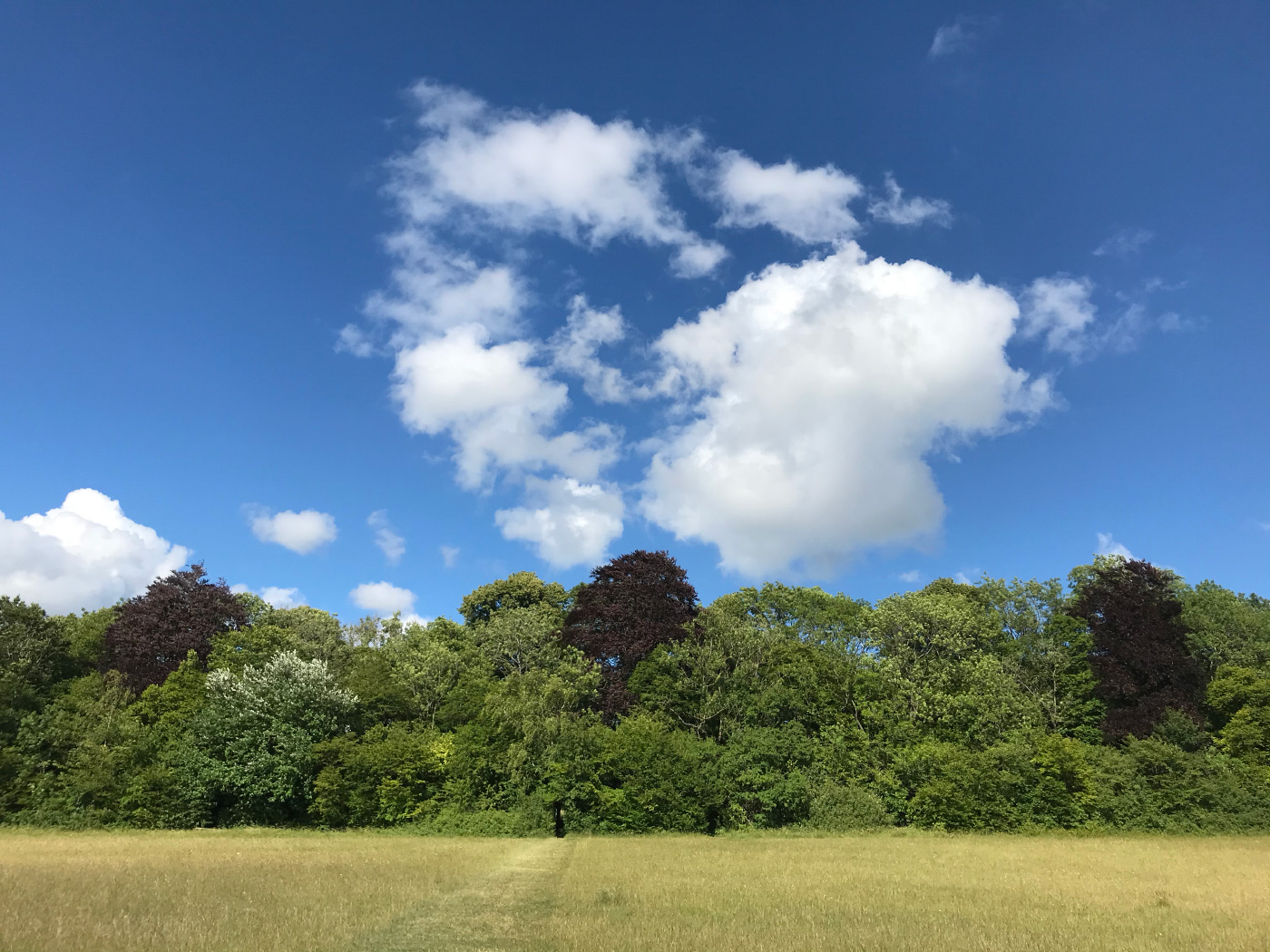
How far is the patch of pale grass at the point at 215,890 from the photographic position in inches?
491

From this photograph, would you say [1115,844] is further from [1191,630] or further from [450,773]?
[450,773]

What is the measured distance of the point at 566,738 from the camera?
41094 mm

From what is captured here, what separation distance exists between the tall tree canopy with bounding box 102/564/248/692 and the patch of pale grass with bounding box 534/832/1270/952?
118 feet

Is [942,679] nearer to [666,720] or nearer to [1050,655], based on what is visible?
[1050,655]

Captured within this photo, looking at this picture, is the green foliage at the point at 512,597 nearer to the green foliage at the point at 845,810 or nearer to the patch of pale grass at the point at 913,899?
the green foliage at the point at 845,810

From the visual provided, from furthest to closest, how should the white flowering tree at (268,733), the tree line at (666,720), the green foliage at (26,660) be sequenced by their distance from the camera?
the green foliage at (26,660)
the white flowering tree at (268,733)
the tree line at (666,720)

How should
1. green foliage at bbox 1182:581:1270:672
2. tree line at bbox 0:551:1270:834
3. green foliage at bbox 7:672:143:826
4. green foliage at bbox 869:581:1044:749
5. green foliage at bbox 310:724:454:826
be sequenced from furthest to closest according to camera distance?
green foliage at bbox 1182:581:1270:672, green foliage at bbox 869:581:1044:749, green foliage at bbox 7:672:143:826, green foliage at bbox 310:724:454:826, tree line at bbox 0:551:1270:834

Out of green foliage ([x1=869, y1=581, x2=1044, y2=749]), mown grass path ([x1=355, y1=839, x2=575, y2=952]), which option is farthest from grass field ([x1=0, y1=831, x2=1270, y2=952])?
green foliage ([x1=869, y1=581, x2=1044, y2=749])

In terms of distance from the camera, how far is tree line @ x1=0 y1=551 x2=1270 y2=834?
1594 inches

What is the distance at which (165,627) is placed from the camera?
51844 millimetres

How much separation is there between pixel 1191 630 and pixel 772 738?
32.2 meters

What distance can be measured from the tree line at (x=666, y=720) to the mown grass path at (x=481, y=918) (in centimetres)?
1991

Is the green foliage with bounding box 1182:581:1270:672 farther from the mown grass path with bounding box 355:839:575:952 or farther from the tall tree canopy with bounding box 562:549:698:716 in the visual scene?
the mown grass path with bounding box 355:839:575:952

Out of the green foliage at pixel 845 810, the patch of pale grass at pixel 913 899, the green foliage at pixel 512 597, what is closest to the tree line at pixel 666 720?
the green foliage at pixel 845 810
